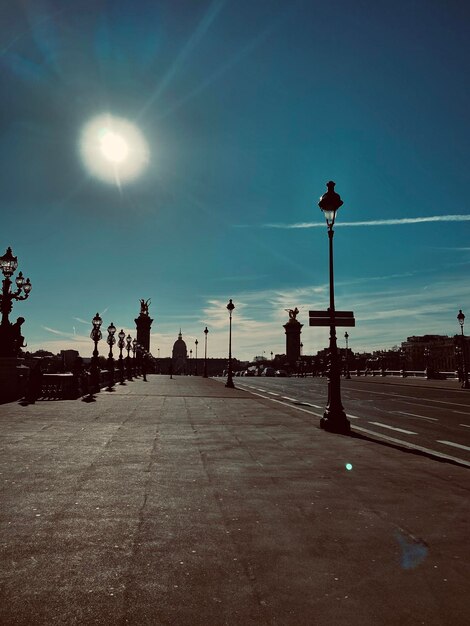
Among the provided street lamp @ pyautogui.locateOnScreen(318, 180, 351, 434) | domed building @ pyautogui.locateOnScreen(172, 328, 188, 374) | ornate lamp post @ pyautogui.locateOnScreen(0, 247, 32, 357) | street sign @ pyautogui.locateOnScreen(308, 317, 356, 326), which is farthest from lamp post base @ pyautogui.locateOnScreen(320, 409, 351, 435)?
domed building @ pyautogui.locateOnScreen(172, 328, 188, 374)

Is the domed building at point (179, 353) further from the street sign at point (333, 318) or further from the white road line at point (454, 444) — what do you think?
the white road line at point (454, 444)

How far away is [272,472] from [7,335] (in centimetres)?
1995

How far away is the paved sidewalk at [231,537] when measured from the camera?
3602 mm

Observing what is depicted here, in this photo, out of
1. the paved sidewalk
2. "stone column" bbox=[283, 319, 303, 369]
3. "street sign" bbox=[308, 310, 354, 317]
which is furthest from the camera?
"stone column" bbox=[283, 319, 303, 369]

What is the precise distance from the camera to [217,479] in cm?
758

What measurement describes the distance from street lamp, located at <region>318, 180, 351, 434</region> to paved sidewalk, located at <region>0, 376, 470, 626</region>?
3258mm

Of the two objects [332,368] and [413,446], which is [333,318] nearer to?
[332,368]

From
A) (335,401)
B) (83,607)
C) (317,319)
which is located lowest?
(83,607)

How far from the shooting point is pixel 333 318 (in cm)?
1425

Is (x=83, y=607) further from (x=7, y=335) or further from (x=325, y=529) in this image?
(x=7, y=335)

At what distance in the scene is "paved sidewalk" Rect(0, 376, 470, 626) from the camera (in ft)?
11.8

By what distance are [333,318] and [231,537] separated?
9.85 metres

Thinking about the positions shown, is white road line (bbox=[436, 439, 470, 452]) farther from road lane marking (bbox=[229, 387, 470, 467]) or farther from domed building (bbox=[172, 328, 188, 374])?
domed building (bbox=[172, 328, 188, 374])

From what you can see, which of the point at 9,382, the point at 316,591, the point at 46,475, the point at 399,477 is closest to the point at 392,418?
the point at 399,477
